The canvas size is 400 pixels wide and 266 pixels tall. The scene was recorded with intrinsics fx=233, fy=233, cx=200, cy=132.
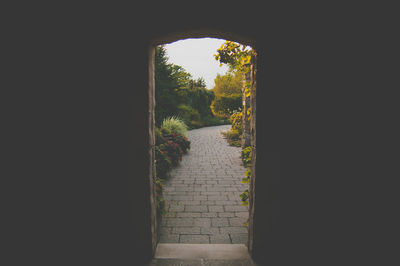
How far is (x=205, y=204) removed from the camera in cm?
380

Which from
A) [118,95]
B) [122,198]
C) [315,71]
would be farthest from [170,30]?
[122,198]

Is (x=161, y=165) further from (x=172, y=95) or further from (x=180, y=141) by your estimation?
(x=172, y=95)

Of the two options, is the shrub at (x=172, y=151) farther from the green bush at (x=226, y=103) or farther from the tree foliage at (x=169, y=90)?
the green bush at (x=226, y=103)

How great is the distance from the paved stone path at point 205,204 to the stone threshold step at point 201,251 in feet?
0.45

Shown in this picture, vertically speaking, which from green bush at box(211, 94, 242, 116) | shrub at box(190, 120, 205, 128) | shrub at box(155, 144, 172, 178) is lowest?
shrub at box(155, 144, 172, 178)

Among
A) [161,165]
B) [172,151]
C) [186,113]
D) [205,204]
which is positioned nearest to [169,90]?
[186,113]

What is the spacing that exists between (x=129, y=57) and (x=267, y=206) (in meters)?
1.82

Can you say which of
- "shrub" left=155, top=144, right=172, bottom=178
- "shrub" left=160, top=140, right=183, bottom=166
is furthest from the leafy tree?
"shrub" left=155, top=144, right=172, bottom=178

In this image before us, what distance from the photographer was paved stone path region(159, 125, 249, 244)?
290cm

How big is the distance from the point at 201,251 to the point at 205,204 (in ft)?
4.28

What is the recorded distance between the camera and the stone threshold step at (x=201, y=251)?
2.40 metres

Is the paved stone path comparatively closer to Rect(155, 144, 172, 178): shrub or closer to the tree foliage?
Rect(155, 144, 172, 178): shrub

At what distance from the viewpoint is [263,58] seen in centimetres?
203

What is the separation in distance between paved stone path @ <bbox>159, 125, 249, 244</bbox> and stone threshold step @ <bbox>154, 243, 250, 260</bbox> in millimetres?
136
